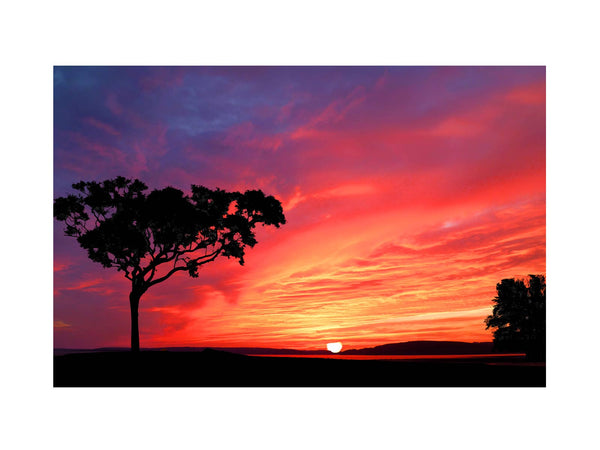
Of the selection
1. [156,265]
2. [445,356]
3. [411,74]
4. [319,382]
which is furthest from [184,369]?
[411,74]

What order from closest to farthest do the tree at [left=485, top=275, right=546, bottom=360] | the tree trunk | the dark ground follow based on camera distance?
1. the dark ground
2. the tree trunk
3. the tree at [left=485, top=275, right=546, bottom=360]

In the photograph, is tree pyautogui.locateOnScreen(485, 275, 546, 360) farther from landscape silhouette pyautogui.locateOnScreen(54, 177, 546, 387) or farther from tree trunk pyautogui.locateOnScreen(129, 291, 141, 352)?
tree trunk pyautogui.locateOnScreen(129, 291, 141, 352)

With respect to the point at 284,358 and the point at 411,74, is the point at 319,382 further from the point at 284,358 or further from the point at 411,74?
the point at 411,74

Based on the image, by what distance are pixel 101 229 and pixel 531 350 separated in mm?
17304

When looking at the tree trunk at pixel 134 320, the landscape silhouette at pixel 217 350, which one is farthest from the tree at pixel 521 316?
the tree trunk at pixel 134 320

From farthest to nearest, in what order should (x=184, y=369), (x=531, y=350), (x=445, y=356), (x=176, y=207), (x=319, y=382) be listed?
(x=176, y=207), (x=531, y=350), (x=445, y=356), (x=184, y=369), (x=319, y=382)

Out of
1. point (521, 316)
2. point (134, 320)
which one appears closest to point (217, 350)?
point (134, 320)

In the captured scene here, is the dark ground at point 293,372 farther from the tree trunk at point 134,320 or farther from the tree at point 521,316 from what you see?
the tree at point 521,316

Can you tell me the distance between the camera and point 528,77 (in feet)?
62.6

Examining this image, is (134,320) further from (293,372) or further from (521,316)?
(521,316)

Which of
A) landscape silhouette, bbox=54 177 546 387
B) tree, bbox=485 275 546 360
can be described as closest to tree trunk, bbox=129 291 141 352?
landscape silhouette, bbox=54 177 546 387

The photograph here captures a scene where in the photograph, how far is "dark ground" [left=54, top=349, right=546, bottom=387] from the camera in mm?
17469

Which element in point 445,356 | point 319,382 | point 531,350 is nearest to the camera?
point 319,382

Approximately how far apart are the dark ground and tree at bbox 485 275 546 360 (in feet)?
5.00
